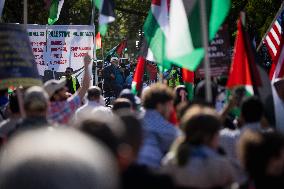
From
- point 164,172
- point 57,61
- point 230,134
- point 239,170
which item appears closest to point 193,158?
point 164,172

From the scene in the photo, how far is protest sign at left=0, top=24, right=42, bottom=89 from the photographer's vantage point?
6.14m

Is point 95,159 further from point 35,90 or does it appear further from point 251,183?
point 35,90

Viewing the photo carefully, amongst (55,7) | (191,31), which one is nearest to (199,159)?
(191,31)

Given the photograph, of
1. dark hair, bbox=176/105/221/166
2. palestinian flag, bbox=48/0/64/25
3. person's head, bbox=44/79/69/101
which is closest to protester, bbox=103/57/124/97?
palestinian flag, bbox=48/0/64/25

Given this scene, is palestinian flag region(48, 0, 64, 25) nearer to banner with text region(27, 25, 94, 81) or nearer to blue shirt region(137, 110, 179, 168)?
banner with text region(27, 25, 94, 81)

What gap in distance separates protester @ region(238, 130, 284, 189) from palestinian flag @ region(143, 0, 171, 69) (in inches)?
152

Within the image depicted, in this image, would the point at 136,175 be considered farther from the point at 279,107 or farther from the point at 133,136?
the point at 279,107

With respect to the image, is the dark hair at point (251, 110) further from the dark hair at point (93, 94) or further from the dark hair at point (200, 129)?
the dark hair at point (93, 94)

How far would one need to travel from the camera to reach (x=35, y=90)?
15.3 feet

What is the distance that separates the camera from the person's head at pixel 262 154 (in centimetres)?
316

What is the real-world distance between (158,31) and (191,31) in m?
1.16

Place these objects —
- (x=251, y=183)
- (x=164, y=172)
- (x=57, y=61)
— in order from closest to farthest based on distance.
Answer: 1. (x=164, y=172)
2. (x=251, y=183)
3. (x=57, y=61)

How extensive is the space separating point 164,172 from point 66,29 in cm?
1240

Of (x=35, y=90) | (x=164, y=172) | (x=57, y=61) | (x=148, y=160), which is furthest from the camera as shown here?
(x=57, y=61)
